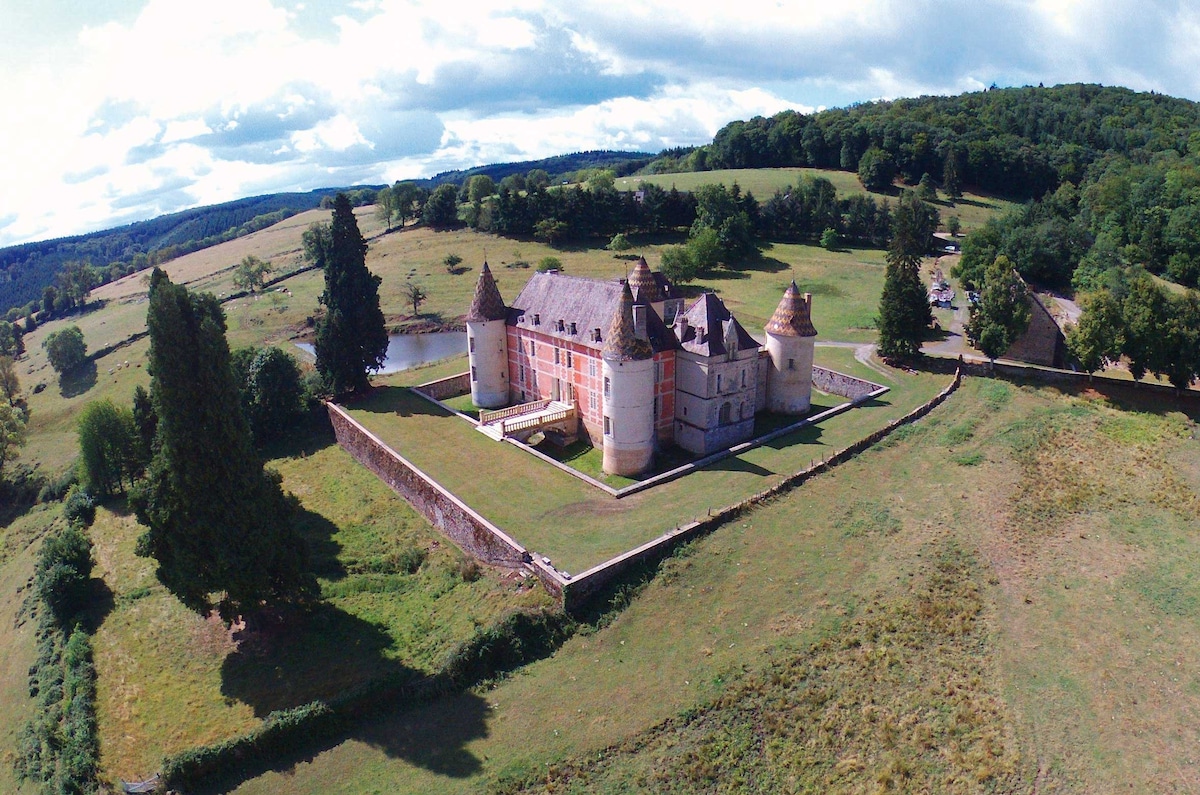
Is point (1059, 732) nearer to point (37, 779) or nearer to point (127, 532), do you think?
Result: point (37, 779)

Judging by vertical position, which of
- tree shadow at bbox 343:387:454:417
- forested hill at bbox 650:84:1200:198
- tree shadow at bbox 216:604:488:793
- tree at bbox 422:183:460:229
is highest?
forested hill at bbox 650:84:1200:198

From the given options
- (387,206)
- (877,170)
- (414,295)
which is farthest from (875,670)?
(387,206)

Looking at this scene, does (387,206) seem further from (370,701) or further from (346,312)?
(370,701)

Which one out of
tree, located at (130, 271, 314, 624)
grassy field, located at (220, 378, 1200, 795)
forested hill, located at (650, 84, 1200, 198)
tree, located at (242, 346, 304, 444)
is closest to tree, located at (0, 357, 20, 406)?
tree, located at (242, 346, 304, 444)

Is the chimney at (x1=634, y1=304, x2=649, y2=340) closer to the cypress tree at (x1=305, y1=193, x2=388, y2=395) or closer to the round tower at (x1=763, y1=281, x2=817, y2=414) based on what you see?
the round tower at (x1=763, y1=281, x2=817, y2=414)

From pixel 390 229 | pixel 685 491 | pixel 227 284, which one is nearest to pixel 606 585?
pixel 685 491

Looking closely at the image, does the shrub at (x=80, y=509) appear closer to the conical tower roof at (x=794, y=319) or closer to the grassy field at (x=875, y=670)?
the grassy field at (x=875, y=670)
